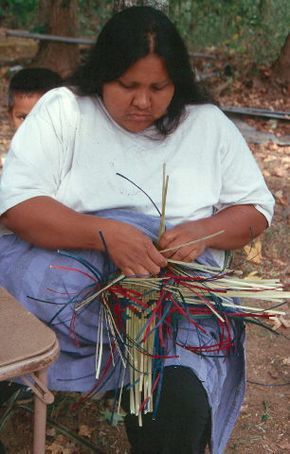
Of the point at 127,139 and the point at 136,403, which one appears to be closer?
the point at 136,403

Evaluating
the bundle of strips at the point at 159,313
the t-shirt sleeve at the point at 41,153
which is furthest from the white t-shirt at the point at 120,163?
the bundle of strips at the point at 159,313

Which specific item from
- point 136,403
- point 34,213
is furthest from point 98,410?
point 34,213

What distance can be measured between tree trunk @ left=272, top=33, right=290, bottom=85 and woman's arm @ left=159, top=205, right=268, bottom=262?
6522mm

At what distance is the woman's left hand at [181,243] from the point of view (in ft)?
7.05

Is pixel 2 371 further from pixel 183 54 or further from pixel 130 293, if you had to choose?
pixel 183 54

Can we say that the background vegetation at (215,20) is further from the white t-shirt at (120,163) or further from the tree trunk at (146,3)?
the white t-shirt at (120,163)

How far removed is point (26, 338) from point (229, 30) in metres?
11.3

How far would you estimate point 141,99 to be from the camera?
7.39 feet

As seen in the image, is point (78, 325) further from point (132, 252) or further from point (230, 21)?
point (230, 21)

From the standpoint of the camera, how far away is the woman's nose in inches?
88.7

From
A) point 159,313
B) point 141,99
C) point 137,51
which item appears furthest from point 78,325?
point 137,51

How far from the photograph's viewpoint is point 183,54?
232cm

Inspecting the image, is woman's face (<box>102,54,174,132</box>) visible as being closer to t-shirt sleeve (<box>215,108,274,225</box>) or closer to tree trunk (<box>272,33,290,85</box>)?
t-shirt sleeve (<box>215,108,274,225</box>)

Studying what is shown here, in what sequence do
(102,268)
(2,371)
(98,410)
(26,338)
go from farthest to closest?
(98,410)
(102,268)
(26,338)
(2,371)
